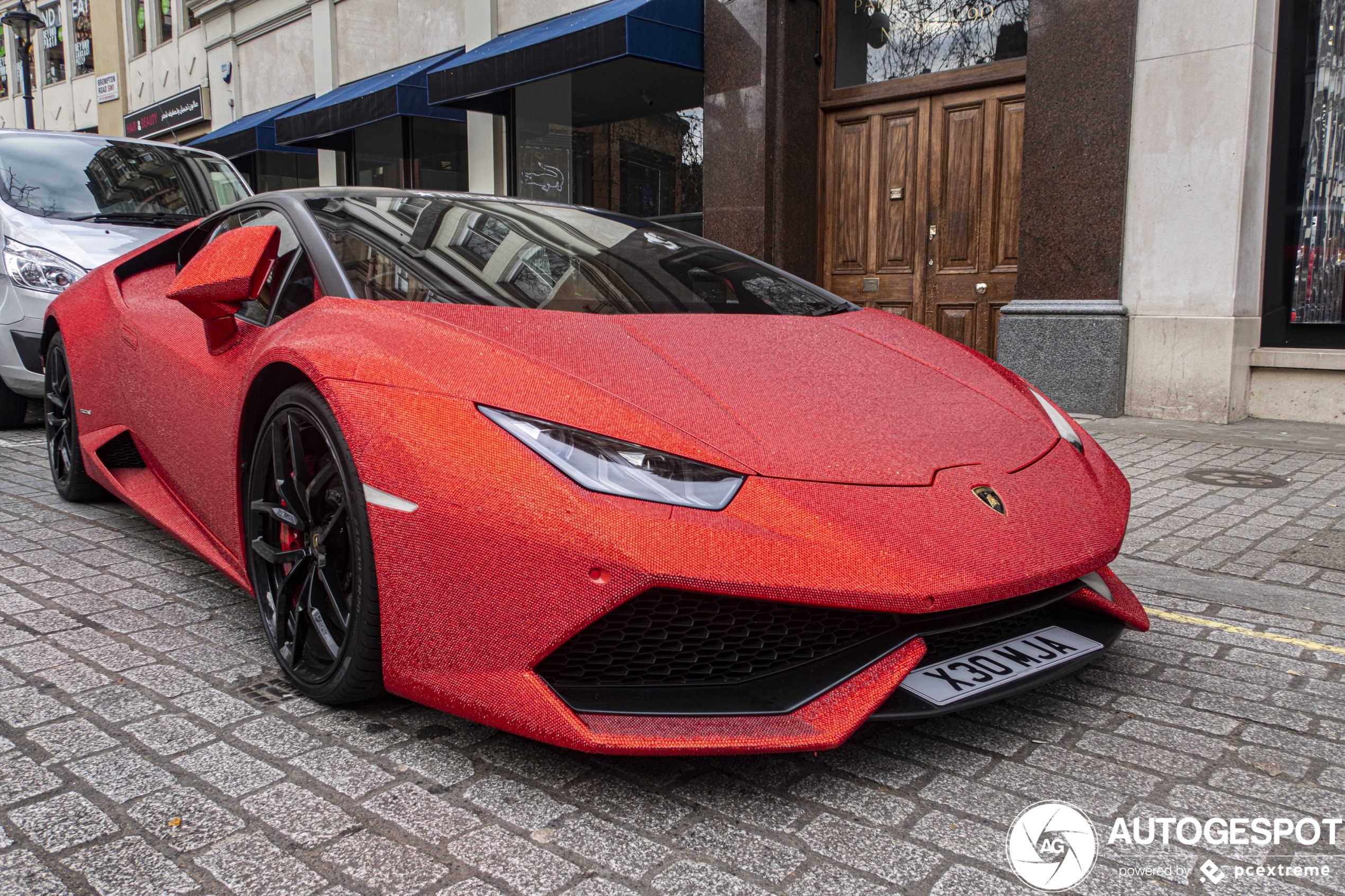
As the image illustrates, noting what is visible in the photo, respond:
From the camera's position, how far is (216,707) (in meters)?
2.26

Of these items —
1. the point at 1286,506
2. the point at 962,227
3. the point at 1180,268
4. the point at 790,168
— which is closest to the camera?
the point at 1286,506

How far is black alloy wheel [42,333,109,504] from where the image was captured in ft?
13.6

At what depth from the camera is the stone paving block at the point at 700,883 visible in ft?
5.13

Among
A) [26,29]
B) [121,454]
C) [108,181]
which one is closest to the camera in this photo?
[121,454]

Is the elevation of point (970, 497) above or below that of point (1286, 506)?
above

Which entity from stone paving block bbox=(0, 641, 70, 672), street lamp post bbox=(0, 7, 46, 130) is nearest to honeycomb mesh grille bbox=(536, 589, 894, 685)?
stone paving block bbox=(0, 641, 70, 672)

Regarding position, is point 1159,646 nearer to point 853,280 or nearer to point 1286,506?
point 1286,506

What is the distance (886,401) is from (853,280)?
6.77 meters

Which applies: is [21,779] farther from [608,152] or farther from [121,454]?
[608,152]

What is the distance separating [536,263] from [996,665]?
58.5 inches

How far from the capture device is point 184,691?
2346 millimetres

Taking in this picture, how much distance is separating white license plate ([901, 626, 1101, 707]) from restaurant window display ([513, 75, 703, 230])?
8101 mm

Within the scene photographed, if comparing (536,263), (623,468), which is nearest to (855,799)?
(623,468)

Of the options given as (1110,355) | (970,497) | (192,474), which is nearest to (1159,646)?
(970,497)
